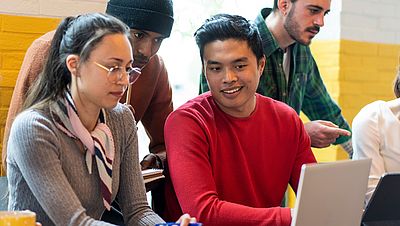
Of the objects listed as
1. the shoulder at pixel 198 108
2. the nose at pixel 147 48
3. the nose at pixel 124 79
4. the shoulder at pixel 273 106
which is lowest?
the shoulder at pixel 273 106

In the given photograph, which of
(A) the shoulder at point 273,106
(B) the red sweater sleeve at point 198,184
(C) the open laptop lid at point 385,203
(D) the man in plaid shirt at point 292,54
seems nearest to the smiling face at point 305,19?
(D) the man in plaid shirt at point 292,54

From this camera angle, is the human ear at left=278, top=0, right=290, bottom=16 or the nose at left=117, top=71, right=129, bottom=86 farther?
the human ear at left=278, top=0, right=290, bottom=16

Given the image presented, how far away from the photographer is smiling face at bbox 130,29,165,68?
2.29 meters

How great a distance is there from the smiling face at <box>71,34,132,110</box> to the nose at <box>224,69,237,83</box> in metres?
0.37

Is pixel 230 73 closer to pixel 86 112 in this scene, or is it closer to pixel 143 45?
pixel 143 45

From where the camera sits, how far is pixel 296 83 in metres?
2.93

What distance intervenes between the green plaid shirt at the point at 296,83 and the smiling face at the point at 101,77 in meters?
0.69

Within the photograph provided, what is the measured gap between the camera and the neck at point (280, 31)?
2.86 metres

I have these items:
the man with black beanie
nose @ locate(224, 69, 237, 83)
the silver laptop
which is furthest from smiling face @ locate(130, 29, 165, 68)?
the silver laptop

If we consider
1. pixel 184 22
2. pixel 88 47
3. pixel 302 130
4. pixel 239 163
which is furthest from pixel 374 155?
pixel 184 22

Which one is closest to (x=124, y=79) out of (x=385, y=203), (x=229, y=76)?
(x=229, y=76)

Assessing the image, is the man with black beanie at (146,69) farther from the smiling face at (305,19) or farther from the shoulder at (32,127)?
the smiling face at (305,19)

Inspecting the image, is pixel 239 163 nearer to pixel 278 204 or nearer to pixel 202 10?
pixel 278 204

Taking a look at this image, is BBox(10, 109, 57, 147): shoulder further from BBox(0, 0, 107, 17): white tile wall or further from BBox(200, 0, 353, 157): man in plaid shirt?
BBox(200, 0, 353, 157): man in plaid shirt
